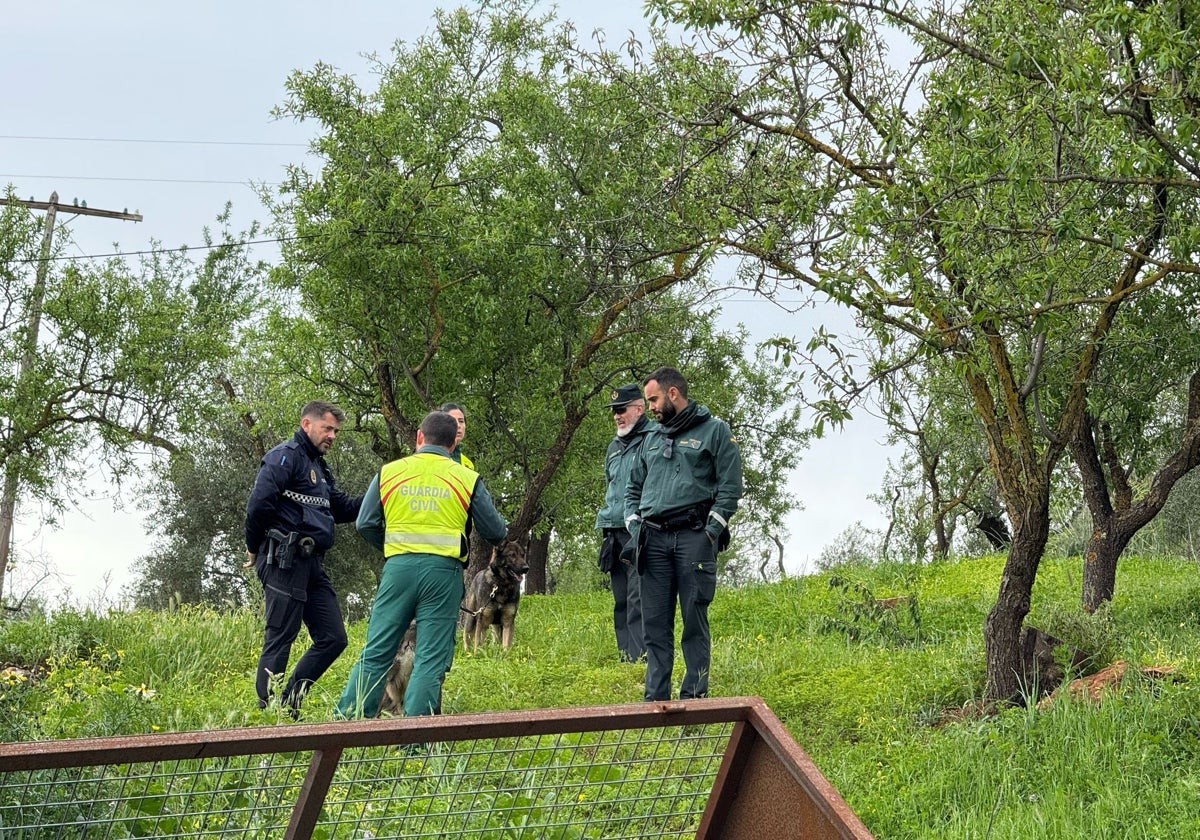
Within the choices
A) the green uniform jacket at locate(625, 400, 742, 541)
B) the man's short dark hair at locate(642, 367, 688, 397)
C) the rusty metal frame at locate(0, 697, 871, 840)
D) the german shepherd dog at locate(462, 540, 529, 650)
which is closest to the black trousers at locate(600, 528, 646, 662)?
the german shepherd dog at locate(462, 540, 529, 650)

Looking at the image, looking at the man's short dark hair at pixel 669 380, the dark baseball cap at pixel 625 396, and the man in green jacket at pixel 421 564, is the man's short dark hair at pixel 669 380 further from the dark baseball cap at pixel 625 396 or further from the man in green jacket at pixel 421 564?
the dark baseball cap at pixel 625 396

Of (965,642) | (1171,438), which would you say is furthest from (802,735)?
(1171,438)

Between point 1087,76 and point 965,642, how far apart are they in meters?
6.42

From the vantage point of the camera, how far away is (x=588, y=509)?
1046 inches

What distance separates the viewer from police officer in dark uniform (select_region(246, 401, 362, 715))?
8516 mm

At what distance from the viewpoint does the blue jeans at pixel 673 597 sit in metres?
8.78

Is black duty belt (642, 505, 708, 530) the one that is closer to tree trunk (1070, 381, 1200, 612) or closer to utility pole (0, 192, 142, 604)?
tree trunk (1070, 381, 1200, 612)

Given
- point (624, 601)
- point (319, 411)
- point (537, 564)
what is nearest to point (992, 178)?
point (319, 411)

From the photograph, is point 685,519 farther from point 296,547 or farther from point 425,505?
point 296,547

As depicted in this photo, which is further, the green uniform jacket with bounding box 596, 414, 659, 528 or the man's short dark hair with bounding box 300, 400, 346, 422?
the green uniform jacket with bounding box 596, 414, 659, 528

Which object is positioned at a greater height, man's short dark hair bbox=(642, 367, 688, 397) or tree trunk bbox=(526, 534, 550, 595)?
man's short dark hair bbox=(642, 367, 688, 397)

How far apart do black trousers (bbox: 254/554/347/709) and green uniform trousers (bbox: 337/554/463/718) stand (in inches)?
28.3

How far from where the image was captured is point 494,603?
1284 centimetres

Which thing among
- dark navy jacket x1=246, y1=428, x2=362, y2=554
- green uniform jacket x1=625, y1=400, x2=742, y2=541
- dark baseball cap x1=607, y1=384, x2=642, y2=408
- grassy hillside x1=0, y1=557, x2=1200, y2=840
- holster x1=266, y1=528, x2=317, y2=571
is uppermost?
dark baseball cap x1=607, y1=384, x2=642, y2=408
